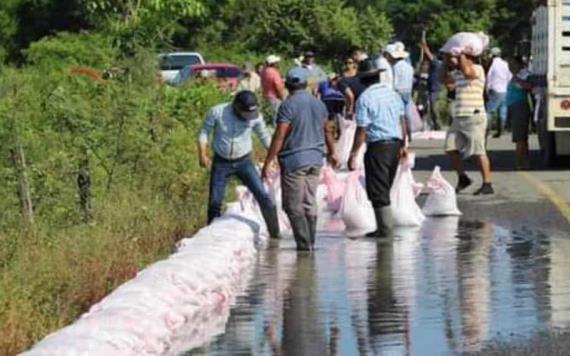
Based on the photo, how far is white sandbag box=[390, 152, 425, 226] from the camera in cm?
1590

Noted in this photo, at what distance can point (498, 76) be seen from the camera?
26.6 metres

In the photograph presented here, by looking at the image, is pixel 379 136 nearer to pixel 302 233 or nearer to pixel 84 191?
pixel 302 233

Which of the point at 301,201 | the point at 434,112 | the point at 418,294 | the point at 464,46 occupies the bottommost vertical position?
the point at 434,112

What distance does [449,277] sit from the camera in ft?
41.0

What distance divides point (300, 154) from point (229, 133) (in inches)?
35.6

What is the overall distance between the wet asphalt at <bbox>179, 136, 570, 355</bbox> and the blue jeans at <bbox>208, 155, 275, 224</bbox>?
467 mm

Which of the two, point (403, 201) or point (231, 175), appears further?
point (403, 201)

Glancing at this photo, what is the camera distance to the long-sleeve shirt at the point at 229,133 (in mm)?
14656

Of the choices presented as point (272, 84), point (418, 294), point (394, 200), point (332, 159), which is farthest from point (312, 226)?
point (272, 84)

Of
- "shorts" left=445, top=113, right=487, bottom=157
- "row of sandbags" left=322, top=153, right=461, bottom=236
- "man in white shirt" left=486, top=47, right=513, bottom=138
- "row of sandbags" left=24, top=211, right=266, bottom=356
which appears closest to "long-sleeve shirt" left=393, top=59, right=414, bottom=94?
"man in white shirt" left=486, top=47, right=513, bottom=138

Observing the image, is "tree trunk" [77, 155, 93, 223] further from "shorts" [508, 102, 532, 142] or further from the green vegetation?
"shorts" [508, 102, 532, 142]

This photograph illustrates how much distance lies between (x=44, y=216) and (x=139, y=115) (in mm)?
1928

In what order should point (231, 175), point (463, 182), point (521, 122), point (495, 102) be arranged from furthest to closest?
point (495, 102) < point (521, 122) < point (463, 182) < point (231, 175)

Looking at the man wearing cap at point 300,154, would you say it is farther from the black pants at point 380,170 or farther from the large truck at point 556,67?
the large truck at point 556,67
